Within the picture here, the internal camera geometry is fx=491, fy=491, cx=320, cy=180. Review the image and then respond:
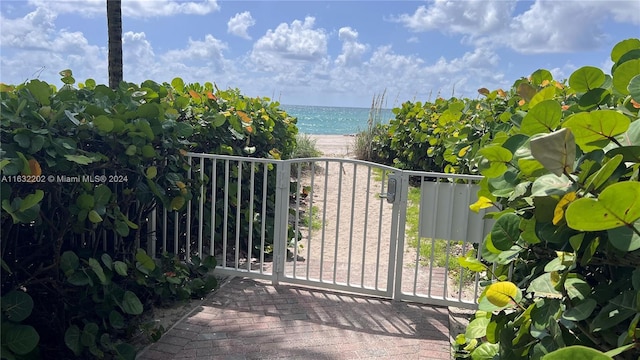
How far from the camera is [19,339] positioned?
2449 mm

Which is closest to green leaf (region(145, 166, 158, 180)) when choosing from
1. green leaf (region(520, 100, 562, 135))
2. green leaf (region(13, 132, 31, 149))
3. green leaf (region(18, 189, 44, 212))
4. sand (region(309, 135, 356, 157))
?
green leaf (region(13, 132, 31, 149))

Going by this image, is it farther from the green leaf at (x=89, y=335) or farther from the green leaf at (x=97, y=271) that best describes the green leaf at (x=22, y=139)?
the green leaf at (x=89, y=335)

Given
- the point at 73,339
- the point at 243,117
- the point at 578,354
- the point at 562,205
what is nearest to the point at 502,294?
the point at 562,205

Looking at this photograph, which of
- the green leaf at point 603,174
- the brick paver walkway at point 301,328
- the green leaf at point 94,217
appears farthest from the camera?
the brick paver walkway at point 301,328

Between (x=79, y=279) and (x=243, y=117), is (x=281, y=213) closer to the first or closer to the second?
(x=243, y=117)

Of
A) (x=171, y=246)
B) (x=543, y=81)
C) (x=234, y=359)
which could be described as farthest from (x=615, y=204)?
(x=171, y=246)

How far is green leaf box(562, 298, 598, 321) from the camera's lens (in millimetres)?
1348

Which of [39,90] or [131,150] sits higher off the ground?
[39,90]

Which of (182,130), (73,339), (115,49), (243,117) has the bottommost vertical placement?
(73,339)

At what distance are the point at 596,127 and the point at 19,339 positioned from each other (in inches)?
106

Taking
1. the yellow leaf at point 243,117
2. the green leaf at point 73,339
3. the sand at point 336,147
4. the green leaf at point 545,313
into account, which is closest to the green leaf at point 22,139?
the green leaf at point 73,339

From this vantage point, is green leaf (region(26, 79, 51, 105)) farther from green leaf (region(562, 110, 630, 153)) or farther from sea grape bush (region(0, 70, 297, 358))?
green leaf (region(562, 110, 630, 153))

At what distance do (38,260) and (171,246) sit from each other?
1.90 m

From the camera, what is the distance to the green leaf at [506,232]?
1707 millimetres
